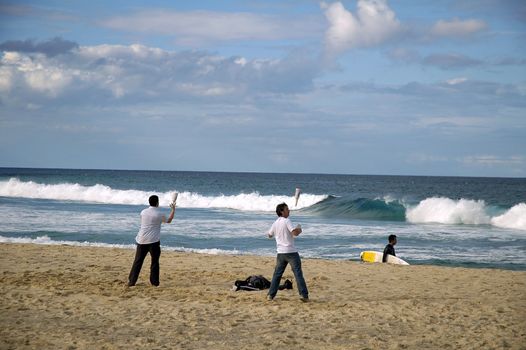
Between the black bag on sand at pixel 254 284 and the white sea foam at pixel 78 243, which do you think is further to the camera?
the white sea foam at pixel 78 243

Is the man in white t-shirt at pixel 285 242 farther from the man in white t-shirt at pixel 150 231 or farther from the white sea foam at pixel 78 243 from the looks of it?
the white sea foam at pixel 78 243

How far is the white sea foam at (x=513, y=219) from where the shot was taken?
1176 inches

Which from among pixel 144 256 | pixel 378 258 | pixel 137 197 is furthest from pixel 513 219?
pixel 137 197

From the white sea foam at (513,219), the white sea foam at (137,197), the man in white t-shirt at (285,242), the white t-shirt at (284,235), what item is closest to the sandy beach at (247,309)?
the man in white t-shirt at (285,242)

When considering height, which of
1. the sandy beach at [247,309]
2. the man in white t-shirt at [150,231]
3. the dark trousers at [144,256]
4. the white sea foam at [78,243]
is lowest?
the white sea foam at [78,243]

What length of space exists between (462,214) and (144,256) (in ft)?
83.4

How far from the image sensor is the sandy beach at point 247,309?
23.9ft

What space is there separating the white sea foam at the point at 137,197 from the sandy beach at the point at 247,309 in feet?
102

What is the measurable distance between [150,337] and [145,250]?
3279 mm

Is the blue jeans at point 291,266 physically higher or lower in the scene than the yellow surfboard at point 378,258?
higher

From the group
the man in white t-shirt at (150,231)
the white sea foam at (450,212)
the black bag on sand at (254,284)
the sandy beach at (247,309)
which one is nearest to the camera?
the sandy beach at (247,309)

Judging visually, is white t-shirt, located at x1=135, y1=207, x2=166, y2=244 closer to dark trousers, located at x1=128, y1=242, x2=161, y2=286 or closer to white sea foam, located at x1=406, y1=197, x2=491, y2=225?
dark trousers, located at x1=128, y1=242, x2=161, y2=286

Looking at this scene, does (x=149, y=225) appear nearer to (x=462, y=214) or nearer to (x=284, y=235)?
(x=284, y=235)

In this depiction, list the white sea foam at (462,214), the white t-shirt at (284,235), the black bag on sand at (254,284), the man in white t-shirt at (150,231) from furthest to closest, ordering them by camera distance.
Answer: the white sea foam at (462,214), the black bag on sand at (254,284), the man in white t-shirt at (150,231), the white t-shirt at (284,235)
